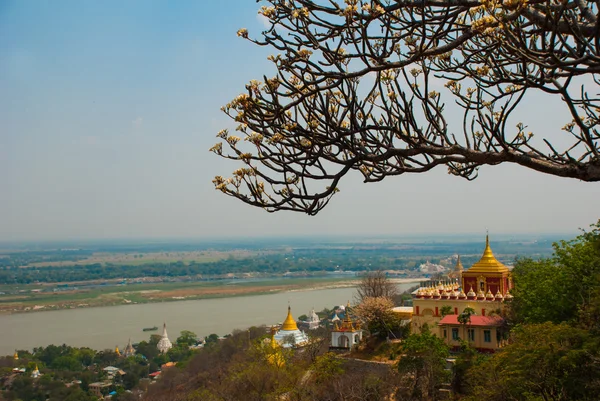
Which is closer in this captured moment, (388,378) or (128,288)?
(388,378)

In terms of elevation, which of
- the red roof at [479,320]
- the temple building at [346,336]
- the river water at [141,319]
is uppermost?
the red roof at [479,320]

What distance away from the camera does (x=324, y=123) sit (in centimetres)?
331

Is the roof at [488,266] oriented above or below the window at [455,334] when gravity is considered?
above

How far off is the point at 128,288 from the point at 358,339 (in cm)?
5376

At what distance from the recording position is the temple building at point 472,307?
12.1m

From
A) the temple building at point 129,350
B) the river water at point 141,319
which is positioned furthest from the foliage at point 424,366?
the river water at point 141,319

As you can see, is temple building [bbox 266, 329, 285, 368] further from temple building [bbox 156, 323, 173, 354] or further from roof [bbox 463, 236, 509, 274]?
temple building [bbox 156, 323, 173, 354]

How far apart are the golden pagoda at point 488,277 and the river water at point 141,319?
894 inches

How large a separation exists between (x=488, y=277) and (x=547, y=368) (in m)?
6.19

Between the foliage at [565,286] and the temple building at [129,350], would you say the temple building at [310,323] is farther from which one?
the foliage at [565,286]

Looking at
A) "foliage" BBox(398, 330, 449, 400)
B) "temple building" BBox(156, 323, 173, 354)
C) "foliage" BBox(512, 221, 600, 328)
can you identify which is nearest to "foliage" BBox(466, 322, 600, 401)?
"foliage" BBox(512, 221, 600, 328)

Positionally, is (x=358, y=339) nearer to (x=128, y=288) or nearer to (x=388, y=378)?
(x=388, y=378)

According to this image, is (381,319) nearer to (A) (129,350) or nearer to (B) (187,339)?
(B) (187,339)

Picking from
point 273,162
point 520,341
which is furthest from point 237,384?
point 273,162
